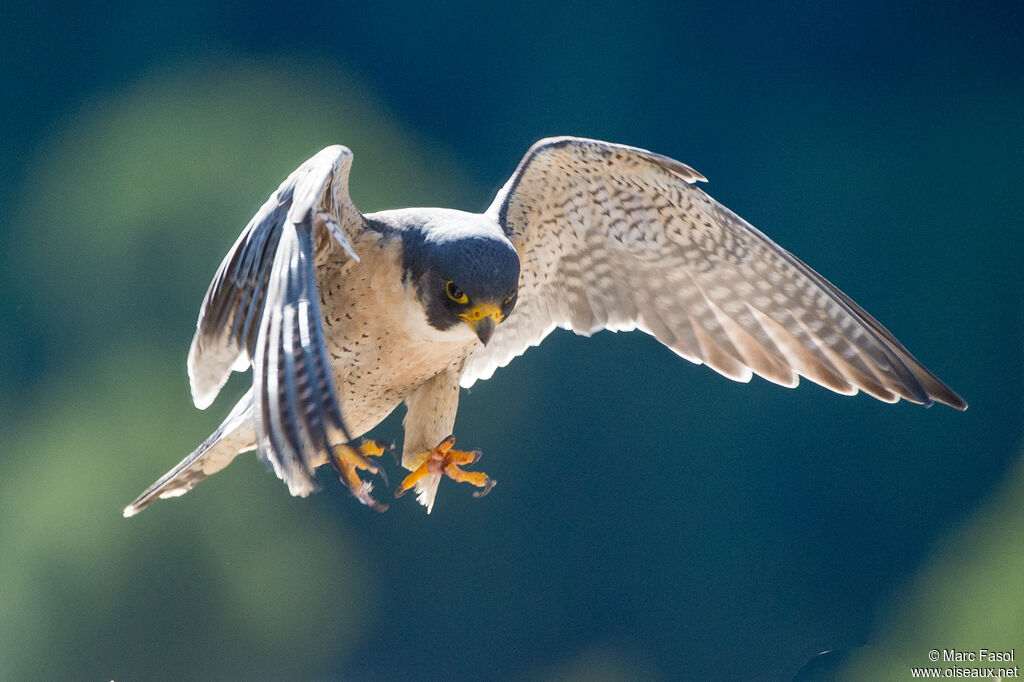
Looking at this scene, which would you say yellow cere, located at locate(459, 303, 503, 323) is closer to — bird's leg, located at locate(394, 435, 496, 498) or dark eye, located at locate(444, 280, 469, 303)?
dark eye, located at locate(444, 280, 469, 303)

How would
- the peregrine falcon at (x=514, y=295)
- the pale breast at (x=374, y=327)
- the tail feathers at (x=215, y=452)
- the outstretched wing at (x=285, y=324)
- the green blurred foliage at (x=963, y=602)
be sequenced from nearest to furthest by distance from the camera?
the outstretched wing at (x=285, y=324) < the peregrine falcon at (x=514, y=295) < the pale breast at (x=374, y=327) < the tail feathers at (x=215, y=452) < the green blurred foliage at (x=963, y=602)

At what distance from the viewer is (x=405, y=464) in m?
2.25

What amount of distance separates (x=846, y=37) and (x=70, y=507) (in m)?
3.54

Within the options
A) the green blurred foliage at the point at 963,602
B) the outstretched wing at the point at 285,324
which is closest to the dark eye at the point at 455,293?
the outstretched wing at the point at 285,324

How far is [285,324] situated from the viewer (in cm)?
133

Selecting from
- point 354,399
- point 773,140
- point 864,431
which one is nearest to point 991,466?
point 864,431

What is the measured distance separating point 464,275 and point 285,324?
1.84 feet

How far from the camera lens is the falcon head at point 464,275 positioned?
1.85 metres

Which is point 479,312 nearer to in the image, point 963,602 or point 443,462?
point 443,462

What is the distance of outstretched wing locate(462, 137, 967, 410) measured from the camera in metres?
2.16

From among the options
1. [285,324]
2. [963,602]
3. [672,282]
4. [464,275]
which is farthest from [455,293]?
[963,602]

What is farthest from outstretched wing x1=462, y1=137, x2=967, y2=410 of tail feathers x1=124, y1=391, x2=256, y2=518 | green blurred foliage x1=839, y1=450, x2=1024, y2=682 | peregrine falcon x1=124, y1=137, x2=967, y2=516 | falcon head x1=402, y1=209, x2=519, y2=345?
green blurred foliage x1=839, y1=450, x2=1024, y2=682

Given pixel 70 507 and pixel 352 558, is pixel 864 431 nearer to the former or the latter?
pixel 352 558

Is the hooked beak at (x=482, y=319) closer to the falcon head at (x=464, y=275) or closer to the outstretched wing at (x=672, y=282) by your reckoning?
the falcon head at (x=464, y=275)
